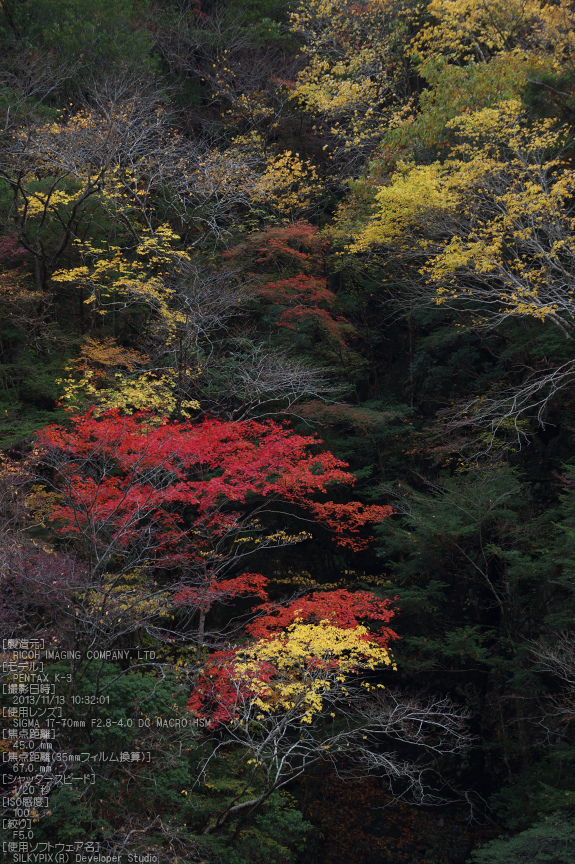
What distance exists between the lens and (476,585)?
14219 millimetres

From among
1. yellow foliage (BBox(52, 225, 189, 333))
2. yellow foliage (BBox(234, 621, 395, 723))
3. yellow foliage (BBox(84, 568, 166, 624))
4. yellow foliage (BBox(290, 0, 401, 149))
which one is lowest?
yellow foliage (BBox(234, 621, 395, 723))

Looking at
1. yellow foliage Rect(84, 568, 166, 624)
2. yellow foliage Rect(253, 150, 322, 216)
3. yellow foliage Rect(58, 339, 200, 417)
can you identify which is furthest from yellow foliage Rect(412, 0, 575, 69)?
yellow foliage Rect(84, 568, 166, 624)

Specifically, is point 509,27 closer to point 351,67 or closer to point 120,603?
point 351,67

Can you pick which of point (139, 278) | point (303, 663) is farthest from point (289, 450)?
point (139, 278)

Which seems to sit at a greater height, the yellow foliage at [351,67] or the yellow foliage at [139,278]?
the yellow foliage at [351,67]

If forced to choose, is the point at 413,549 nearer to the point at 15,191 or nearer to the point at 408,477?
the point at 408,477

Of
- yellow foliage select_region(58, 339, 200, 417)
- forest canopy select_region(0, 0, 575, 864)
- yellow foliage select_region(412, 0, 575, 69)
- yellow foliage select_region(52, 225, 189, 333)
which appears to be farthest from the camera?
yellow foliage select_region(52, 225, 189, 333)

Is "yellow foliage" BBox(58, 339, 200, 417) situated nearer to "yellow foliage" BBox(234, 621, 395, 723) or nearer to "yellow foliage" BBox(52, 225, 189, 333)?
"yellow foliage" BBox(52, 225, 189, 333)

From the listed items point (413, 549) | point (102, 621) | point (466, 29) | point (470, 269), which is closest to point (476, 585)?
point (413, 549)

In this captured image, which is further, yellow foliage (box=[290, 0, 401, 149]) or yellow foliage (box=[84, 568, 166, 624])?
yellow foliage (box=[290, 0, 401, 149])

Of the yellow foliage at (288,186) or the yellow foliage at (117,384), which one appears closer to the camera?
the yellow foliage at (117,384)

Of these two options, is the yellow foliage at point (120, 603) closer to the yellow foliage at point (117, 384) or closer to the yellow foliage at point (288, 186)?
the yellow foliage at point (117, 384)

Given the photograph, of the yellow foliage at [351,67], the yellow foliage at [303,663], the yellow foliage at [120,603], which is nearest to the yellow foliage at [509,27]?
the yellow foliage at [351,67]

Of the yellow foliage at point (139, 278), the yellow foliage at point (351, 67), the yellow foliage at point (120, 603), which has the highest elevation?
the yellow foliage at point (351, 67)
